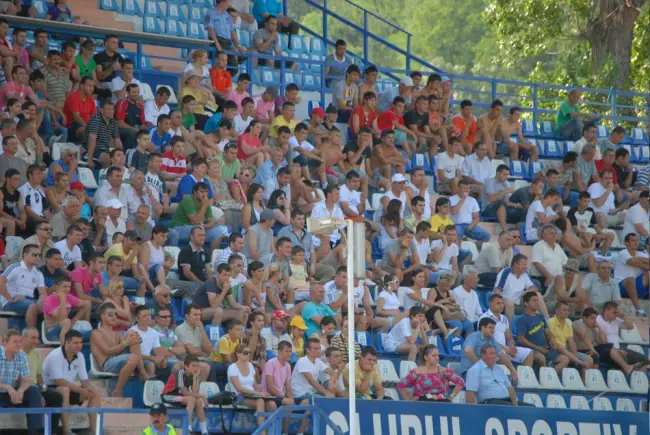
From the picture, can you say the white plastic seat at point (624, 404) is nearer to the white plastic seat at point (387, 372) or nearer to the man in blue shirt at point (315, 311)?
the white plastic seat at point (387, 372)

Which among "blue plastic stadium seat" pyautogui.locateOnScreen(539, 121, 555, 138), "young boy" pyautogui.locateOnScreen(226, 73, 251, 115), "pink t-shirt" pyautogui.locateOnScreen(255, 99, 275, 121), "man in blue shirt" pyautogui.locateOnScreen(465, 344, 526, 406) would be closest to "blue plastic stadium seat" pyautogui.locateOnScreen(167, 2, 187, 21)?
"young boy" pyautogui.locateOnScreen(226, 73, 251, 115)

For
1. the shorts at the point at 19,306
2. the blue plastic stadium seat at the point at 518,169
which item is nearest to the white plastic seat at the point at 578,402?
the blue plastic stadium seat at the point at 518,169

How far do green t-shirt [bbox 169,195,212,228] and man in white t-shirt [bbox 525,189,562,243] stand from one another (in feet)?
17.2

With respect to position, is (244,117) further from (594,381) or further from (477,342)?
(594,381)

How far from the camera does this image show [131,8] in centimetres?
2298

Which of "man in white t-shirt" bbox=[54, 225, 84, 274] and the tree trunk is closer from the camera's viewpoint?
"man in white t-shirt" bbox=[54, 225, 84, 274]

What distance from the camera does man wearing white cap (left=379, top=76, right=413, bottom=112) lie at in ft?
72.4

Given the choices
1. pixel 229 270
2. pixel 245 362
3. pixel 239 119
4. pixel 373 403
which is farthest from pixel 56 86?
pixel 373 403

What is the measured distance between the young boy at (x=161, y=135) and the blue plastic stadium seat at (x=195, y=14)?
16.1ft

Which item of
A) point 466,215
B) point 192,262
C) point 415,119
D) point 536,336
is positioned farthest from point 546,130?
point 192,262

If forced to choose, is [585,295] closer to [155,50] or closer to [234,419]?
[234,419]

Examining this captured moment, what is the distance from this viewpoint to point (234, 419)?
1530 centimetres

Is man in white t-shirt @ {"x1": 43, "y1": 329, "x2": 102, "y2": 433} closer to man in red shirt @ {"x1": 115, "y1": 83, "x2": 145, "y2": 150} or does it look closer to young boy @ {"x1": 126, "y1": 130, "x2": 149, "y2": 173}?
young boy @ {"x1": 126, "y1": 130, "x2": 149, "y2": 173}

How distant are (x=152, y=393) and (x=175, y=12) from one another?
9774 mm
